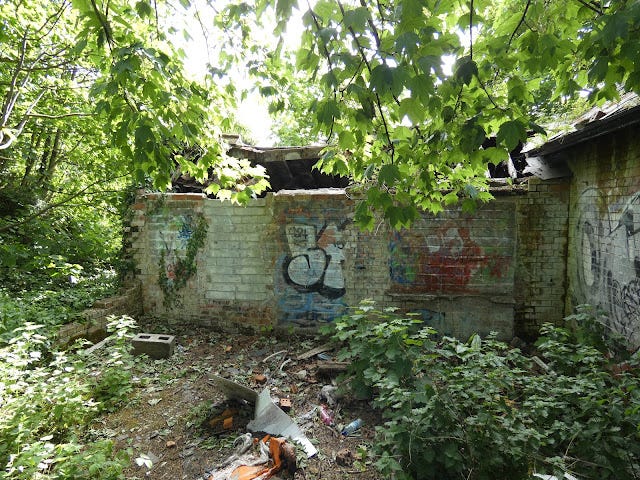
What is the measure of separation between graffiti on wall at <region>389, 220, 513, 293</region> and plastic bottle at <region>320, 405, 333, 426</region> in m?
2.26

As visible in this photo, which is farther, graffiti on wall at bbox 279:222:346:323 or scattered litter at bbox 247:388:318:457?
graffiti on wall at bbox 279:222:346:323

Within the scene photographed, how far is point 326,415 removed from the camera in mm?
3684

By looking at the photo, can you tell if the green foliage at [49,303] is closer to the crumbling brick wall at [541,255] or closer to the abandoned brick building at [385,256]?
the abandoned brick building at [385,256]

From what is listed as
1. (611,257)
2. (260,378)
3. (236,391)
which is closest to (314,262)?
(260,378)

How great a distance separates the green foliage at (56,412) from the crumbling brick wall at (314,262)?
→ 69.3 inches

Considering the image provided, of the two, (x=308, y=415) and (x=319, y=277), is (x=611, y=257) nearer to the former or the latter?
(x=319, y=277)

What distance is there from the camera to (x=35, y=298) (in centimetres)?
545

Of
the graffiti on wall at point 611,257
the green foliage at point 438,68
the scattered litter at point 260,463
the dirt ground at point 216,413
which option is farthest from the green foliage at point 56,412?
the graffiti on wall at point 611,257

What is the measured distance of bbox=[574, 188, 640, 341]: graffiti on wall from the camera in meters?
3.62

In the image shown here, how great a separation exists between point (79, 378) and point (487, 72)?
4.87 m

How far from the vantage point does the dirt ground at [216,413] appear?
3.07m

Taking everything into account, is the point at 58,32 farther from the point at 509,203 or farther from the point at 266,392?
the point at 509,203

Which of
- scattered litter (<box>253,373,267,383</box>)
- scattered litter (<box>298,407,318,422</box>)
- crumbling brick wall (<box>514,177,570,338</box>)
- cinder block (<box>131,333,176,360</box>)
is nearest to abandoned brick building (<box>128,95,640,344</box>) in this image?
crumbling brick wall (<box>514,177,570,338</box>)

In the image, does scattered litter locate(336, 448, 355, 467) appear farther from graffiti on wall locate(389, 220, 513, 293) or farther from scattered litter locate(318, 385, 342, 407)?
graffiti on wall locate(389, 220, 513, 293)
